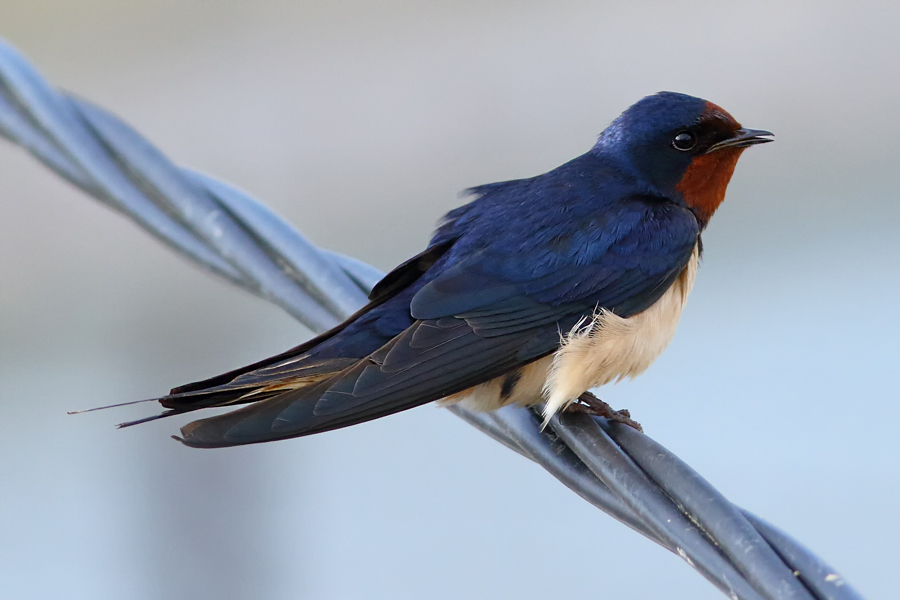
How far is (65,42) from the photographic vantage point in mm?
3979

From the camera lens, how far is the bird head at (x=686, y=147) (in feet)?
4.23

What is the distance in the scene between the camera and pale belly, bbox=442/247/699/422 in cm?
105

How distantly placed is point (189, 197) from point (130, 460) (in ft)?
7.36

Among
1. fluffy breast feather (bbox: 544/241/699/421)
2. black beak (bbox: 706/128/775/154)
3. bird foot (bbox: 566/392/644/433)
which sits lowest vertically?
bird foot (bbox: 566/392/644/433)

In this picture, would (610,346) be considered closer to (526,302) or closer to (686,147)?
(526,302)

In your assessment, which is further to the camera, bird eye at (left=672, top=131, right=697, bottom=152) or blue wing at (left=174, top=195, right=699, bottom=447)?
bird eye at (left=672, top=131, right=697, bottom=152)

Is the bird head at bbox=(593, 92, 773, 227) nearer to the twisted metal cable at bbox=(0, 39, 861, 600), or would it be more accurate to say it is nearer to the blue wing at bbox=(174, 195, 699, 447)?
the blue wing at bbox=(174, 195, 699, 447)

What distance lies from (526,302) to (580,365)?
3.4 inches

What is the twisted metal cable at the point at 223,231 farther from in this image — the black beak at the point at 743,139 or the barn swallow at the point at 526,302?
the black beak at the point at 743,139

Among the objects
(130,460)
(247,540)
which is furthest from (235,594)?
(130,460)

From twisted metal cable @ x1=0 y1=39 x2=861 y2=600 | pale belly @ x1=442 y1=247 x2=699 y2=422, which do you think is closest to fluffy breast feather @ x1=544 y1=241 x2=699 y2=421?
pale belly @ x1=442 y1=247 x2=699 y2=422

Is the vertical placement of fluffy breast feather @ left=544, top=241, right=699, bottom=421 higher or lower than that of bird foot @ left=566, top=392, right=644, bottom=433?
higher

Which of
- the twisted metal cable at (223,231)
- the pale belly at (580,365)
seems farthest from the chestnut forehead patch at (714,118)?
the twisted metal cable at (223,231)

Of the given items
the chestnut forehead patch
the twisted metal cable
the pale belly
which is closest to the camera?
the twisted metal cable
